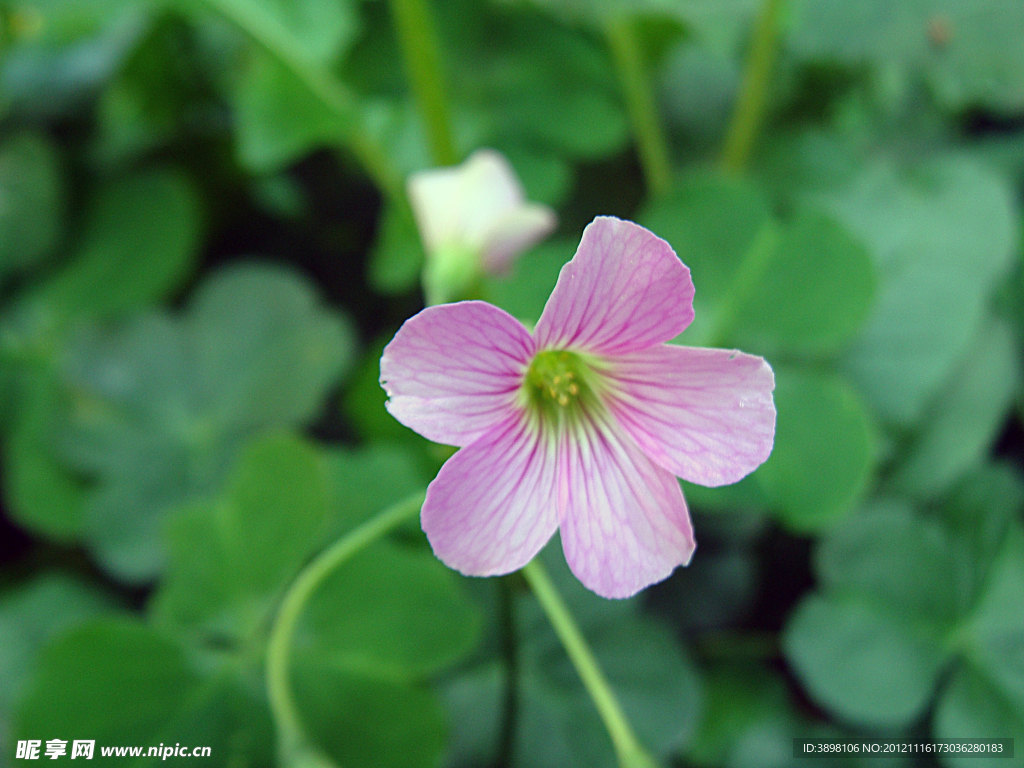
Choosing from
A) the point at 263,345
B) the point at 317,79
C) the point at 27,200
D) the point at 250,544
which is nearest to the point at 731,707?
the point at 250,544

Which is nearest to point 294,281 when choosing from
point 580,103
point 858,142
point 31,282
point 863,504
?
point 31,282

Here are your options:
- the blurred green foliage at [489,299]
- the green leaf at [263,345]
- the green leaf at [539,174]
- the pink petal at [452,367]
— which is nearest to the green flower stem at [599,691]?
the blurred green foliage at [489,299]

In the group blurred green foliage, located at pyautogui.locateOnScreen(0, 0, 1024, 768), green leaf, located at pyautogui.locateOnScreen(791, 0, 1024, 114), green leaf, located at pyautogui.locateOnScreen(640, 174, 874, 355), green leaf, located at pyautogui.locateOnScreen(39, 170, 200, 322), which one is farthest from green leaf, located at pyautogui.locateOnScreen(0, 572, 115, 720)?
green leaf, located at pyautogui.locateOnScreen(791, 0, 1024, 114)

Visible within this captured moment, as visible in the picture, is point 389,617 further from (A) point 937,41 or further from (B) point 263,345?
(A) point 937,41

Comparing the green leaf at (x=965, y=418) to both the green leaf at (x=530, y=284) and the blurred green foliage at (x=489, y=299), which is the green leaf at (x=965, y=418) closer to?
the blurred green foliage at (x=489, y=299)

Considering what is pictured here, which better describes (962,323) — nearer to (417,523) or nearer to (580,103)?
(580,103)

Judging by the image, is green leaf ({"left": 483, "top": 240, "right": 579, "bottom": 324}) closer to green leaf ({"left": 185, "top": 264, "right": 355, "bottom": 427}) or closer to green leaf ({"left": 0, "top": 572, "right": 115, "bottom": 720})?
green leaf ({"left": 185, "top": 264, "right": 355, "bottom": 427})
